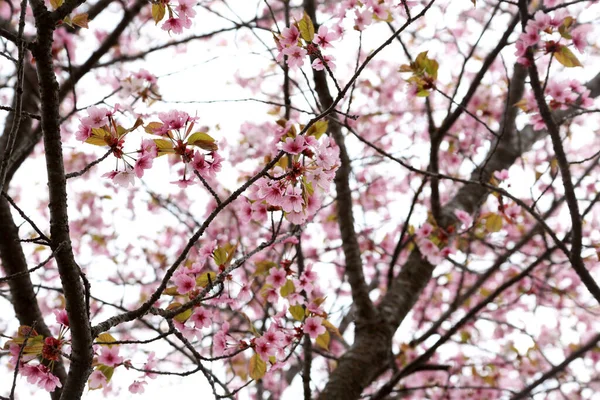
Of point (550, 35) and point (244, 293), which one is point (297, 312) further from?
point (550, 35)

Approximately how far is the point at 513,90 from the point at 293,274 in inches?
104

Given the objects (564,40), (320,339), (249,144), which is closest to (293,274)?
(320,339)

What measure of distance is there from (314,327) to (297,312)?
10 cm

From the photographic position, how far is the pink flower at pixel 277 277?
247cm

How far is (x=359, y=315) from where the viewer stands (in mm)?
3139

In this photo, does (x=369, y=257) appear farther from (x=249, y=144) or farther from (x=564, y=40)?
(x=564, y=40)

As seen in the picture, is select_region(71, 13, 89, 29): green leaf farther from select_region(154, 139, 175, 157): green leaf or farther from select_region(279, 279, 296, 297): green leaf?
select_region(279, 279, 296, 297): green leaf

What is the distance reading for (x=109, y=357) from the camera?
84.6 inches

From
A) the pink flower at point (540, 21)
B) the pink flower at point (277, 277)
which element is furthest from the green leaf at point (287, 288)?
the pink flower at point (540, 21)

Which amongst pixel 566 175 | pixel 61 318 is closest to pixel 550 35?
pixel 566 175

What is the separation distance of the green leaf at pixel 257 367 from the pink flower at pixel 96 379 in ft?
1.92

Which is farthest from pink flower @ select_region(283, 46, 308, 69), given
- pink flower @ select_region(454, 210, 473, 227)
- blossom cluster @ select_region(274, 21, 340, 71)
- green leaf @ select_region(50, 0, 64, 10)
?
pink flower @ select_region(454, 210, 473, 227)

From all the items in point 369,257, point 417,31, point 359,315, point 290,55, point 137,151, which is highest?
point 417,31

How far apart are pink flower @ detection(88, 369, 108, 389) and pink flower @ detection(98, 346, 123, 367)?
44 mm
